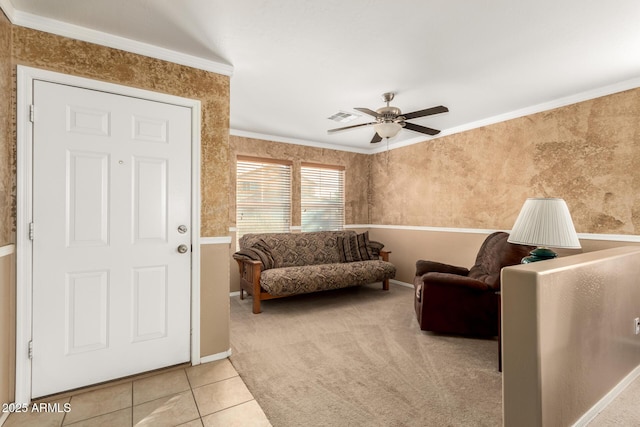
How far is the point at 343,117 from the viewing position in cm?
395

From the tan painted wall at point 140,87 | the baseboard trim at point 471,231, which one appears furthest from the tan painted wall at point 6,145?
the baseboard trim at point 471,231

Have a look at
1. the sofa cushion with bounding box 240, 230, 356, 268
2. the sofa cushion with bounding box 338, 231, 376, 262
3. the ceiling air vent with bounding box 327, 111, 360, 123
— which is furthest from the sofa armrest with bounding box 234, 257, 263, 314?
the ceiling air vent with bounding box 327, 111, 360, 123

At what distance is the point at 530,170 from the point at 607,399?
248cm

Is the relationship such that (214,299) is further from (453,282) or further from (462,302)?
(462,302)

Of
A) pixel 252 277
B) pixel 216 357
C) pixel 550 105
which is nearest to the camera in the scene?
pixel 216 357

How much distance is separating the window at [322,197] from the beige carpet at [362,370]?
1978 mm

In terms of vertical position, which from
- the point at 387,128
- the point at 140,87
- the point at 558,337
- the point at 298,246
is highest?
the point at 140,87

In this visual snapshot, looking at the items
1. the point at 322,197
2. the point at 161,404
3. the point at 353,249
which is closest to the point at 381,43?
the point at 161,404

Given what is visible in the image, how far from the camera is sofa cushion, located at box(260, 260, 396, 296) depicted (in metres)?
3.73

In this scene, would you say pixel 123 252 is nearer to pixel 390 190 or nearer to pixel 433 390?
pixel 433 390

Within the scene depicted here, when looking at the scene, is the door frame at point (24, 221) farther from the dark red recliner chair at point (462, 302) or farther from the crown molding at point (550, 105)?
the crown molding at point (550, 105)

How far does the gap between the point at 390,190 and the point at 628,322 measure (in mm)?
3691

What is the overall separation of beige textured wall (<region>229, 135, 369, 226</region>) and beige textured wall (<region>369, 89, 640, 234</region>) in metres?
0.65

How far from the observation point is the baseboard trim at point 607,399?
5.63 feet
